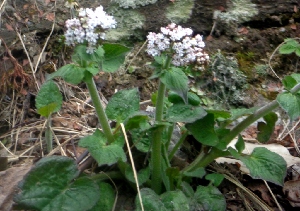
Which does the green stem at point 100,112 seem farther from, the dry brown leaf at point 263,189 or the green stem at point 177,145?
the dry brown leaf at point 263,189

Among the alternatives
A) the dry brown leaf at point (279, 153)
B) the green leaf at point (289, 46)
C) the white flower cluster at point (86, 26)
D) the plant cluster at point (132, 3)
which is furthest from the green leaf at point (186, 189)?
the plant cluster at point (132, 3)

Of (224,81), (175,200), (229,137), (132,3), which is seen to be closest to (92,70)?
(175,200)

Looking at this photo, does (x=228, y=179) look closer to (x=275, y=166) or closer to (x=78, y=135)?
(x=275, y=166)

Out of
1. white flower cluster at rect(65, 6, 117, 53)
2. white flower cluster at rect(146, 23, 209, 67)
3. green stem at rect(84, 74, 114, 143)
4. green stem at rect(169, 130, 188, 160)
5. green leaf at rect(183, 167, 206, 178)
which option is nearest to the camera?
white flower cluster at rect(65, 6, 117, 53)

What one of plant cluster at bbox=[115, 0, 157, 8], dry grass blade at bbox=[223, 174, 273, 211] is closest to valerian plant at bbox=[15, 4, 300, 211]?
dry grass blade at bbox=[223, 174, 273, 211]

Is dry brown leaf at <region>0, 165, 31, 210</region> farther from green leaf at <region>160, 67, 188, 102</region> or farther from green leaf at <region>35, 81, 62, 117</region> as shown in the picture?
green leaf at <region>160, 67, 188, 102</region>

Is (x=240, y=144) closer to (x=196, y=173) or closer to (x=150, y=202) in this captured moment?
(x=196, y=173)
